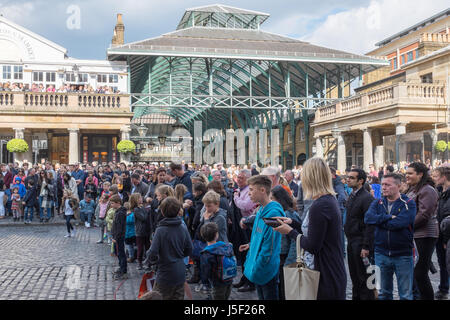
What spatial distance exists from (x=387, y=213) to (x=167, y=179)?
5.83 meters

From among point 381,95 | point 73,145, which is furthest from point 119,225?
point 381,95

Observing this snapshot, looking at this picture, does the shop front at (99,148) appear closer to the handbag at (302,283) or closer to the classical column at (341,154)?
the classical column at (341,154)

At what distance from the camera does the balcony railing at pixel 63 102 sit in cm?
2272

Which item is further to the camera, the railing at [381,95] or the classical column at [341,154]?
the classical column at [341,154]

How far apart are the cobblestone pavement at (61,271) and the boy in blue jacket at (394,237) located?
4.70ft

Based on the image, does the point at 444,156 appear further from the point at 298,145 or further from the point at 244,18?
the point at 244,18

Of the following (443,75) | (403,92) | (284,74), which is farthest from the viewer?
(284,74)

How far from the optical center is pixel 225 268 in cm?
544

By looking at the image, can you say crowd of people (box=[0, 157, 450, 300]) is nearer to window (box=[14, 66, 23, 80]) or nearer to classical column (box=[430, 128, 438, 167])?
classical column (box=[430, 128, 438, 167])

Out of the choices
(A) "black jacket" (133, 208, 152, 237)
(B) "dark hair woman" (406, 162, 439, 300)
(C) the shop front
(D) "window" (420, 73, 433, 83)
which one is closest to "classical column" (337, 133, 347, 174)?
(D) "window" (420, 73, 433, 83)

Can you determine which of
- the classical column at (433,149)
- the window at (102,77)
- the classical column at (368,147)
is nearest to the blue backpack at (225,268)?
the classical column at (433,149)

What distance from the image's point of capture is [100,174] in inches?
679

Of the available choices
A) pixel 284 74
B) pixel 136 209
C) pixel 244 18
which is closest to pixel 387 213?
pixel 136 209

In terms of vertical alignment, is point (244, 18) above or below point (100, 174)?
above
